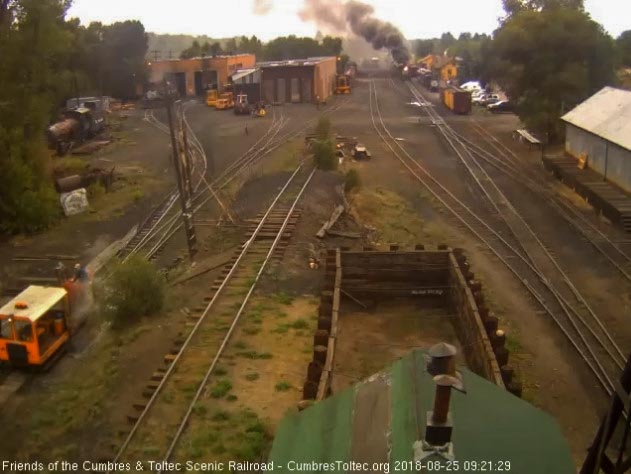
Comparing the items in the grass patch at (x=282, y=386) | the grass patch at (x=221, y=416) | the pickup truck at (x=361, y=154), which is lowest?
the grass patch at (x=221, y=416)

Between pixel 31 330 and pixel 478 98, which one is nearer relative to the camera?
pixel 31 330

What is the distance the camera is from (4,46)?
2225 centimetres

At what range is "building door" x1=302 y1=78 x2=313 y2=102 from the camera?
56.2 meters

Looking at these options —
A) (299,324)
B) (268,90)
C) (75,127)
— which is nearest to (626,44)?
(268,90)

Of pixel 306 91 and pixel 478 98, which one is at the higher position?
pixel 306 91

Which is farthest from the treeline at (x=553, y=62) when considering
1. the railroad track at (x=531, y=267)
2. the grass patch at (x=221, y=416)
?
the grass patch at (x=221, y=416)

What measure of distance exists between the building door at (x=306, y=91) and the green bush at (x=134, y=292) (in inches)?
1770

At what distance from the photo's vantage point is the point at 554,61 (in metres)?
33.5

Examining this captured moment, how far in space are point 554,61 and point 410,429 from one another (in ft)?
109

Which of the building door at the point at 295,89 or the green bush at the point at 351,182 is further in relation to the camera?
the building door at the point at 295,89

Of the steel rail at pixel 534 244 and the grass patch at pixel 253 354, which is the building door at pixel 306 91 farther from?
the grass patch at pixel 253 354

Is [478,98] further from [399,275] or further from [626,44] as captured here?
[399,275]

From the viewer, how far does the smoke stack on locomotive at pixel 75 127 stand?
1389 inches

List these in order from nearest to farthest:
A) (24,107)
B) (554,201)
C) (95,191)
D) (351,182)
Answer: (24,107) < (554,201) < (351,182) < (95,191)
